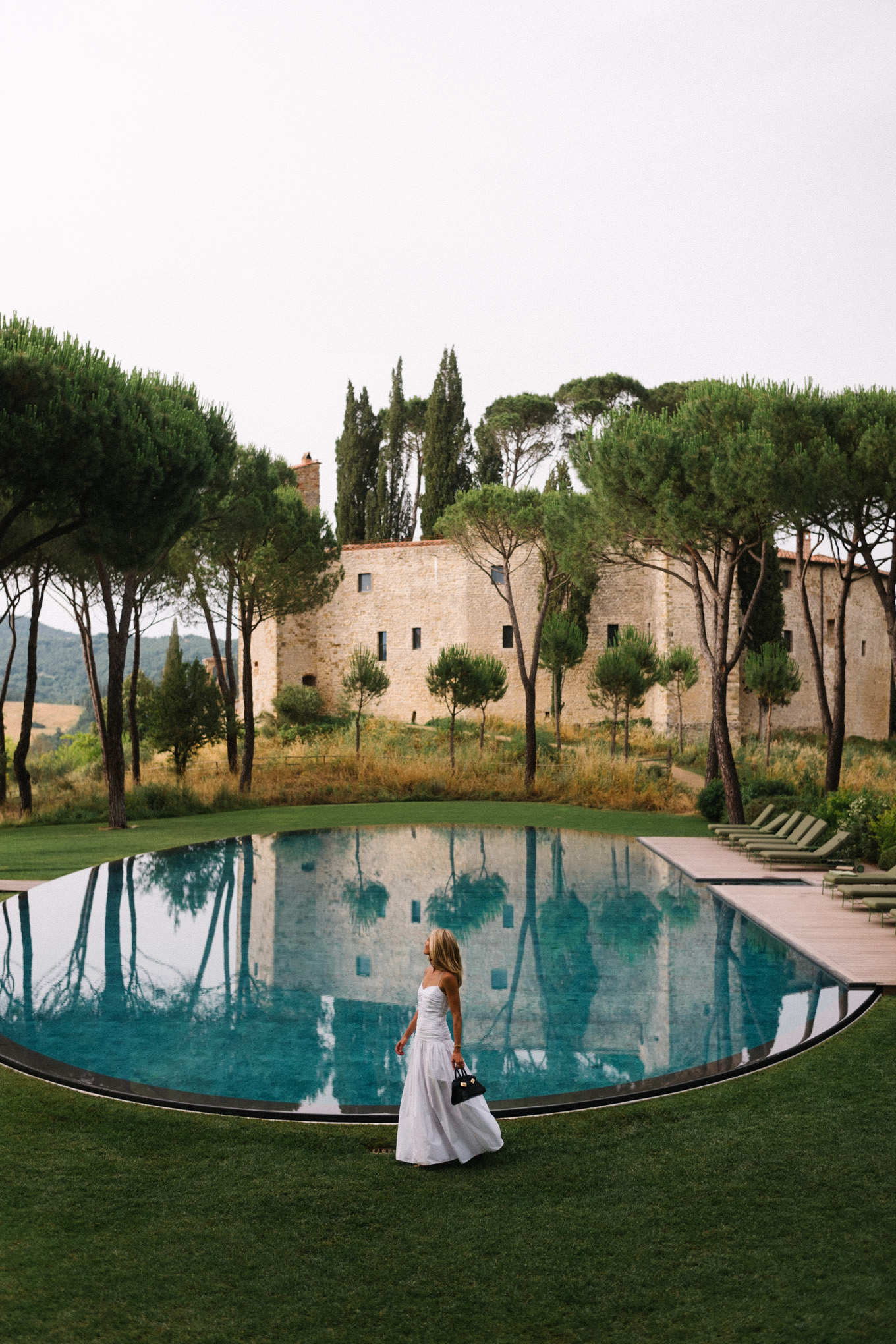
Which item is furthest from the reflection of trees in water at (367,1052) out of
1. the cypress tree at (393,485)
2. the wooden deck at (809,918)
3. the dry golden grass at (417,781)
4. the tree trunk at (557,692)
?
the cypress tree at (393,485)

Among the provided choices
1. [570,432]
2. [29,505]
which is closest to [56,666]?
[570,432]

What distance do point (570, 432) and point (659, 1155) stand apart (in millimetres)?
36942

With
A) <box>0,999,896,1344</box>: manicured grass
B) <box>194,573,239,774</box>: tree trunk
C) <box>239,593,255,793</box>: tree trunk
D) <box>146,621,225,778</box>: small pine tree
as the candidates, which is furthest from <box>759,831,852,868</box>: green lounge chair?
<box>194,573,239,774</box>: tree trunk

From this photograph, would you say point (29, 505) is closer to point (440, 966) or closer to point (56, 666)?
point (440, 966)

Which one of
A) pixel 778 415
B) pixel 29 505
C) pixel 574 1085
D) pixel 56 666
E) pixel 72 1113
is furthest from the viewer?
pixel 56 666

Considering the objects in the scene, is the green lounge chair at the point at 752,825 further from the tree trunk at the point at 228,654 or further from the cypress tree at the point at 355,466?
the cypress tree at the point at 355,466

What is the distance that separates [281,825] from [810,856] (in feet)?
28.8

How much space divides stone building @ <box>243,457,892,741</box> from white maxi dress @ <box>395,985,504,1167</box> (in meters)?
26.6

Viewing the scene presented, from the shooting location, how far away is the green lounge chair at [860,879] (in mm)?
9539

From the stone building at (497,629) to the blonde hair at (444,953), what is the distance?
26.6 metres

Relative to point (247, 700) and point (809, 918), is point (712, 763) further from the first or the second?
point (809, 918)

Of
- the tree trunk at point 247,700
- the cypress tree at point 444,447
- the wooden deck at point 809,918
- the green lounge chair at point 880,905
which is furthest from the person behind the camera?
the cypress tree at point 444,447

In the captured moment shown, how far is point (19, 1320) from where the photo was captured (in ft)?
10.3

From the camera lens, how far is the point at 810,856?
39.1 feet
